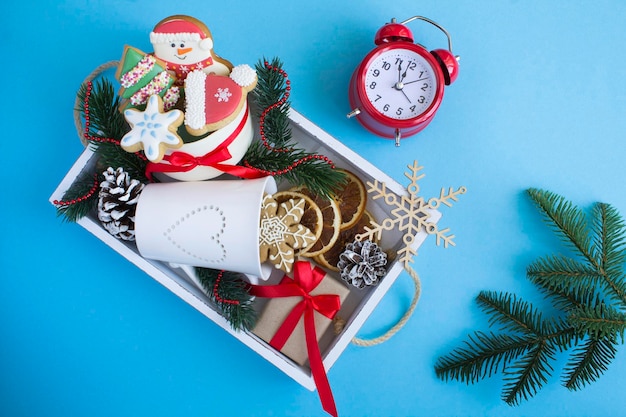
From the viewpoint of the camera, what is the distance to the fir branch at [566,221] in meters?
1.06

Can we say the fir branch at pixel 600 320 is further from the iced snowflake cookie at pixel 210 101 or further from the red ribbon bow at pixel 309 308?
the iced snowflake cookie at pixel 210 101

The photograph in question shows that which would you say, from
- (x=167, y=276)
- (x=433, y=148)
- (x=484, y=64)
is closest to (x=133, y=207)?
(x=167, y=276)

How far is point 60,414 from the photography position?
1171mm

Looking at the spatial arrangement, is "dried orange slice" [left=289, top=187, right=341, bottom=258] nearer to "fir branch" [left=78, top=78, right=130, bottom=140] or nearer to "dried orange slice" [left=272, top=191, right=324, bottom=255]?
"dried orange slice" [left=272, top=191, right=324, bottom=255]

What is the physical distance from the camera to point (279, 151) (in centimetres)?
88

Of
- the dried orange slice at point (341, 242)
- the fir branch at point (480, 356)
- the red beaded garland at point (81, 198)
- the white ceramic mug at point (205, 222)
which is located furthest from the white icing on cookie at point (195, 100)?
the fir branch at point (480, 356)

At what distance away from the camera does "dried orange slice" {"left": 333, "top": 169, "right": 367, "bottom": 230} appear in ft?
3.12

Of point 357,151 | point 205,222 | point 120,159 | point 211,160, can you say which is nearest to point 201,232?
point 205,222

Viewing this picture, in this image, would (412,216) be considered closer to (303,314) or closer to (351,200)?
(351,200)

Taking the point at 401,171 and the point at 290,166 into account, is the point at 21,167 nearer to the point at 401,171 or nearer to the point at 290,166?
the point at 290,166

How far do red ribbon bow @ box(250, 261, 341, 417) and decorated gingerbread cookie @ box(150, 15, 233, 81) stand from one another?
1.42ft

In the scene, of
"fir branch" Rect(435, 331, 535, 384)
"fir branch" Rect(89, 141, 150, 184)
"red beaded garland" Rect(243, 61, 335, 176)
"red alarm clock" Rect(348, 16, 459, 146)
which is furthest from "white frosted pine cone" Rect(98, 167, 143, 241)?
"fir branch" Rect(435, 331, 535, 384)

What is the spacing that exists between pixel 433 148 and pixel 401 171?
104mm

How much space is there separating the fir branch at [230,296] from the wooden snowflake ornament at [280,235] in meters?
0.13
